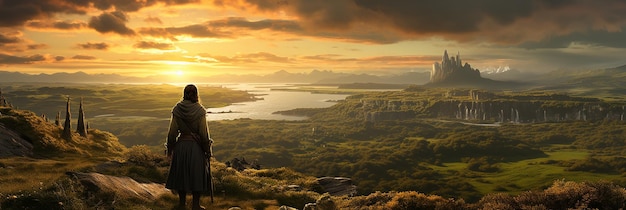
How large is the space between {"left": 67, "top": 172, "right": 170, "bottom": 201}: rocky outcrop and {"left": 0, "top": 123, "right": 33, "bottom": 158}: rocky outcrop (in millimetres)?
13269

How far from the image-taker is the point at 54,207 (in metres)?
11.5

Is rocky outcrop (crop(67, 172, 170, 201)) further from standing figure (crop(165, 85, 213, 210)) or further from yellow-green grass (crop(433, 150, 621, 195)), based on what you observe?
yellow-green grass (crop(433, 150, 621, 195))

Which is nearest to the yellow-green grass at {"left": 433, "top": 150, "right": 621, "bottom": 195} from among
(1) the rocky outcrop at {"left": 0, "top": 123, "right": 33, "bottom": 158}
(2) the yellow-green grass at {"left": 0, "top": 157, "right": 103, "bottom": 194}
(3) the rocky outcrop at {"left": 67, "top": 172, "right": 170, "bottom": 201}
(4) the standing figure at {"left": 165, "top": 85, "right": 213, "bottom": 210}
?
(1) the rocky outcrop at {"left": 0, "top": 123, "right": 33, "bottom": 158}

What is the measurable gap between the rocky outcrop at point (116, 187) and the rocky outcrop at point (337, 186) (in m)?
14.5

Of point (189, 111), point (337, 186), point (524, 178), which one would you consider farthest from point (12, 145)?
point (524, 178)

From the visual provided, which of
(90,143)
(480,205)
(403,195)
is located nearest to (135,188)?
(403,195)

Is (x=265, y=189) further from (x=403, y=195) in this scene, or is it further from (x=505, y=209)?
(x=505, y=209)

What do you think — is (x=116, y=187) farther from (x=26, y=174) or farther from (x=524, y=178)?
(x=524, y=178)

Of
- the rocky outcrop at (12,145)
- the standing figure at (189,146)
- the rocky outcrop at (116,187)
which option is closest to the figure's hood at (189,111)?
the standing figure at (189,146)

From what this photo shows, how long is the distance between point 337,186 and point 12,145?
905 inches

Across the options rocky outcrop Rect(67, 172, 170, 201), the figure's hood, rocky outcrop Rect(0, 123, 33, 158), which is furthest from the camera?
rocky outcrop Rect(0, 123, 33, 158)

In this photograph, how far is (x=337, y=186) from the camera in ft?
102

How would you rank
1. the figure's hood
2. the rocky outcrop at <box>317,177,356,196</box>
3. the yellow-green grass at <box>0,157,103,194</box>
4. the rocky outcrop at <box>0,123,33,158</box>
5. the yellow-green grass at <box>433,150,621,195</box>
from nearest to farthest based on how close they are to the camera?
1. the figure's hood
2. the yellow-green grass at <box>0,157,103,194</box>
3. the rocky outcrop at <box>0,123,33,158</box>
4. the rocky outcrop at <box>317,177,356,196</box>
5. the yellow-green grass at <box>433,150,621,195</box>

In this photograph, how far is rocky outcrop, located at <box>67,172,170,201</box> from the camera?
1432cm
